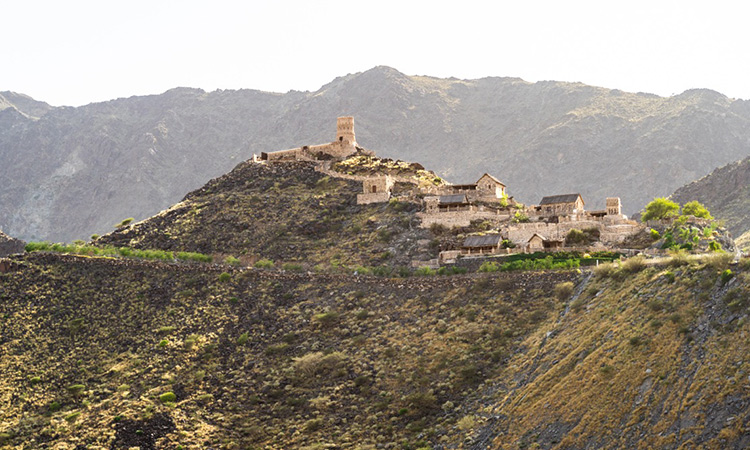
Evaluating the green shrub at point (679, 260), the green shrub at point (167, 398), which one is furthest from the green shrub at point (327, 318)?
the green shrub at point (679, 260)

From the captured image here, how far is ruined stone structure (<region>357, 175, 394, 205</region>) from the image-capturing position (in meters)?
113

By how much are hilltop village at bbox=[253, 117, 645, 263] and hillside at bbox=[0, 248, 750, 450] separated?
12793 millimetres

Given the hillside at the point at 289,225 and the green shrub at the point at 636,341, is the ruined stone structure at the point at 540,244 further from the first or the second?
the green shrub at the point at 636,341

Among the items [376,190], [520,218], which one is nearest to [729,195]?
[376,190]

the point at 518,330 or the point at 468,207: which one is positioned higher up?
the point at 468,207

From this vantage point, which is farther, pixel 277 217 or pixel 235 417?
pixel 277 217

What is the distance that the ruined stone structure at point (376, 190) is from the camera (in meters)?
113

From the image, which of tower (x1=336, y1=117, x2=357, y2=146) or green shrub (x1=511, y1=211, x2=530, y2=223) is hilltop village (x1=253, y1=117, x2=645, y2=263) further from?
tower (x1=336, y1=117, x2=357, y2=146)

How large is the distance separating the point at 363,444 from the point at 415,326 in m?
16.5

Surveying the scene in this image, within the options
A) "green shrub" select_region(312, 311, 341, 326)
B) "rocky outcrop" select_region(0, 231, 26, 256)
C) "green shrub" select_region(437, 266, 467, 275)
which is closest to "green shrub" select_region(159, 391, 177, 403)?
"green shrub" select_region(312, 311, 341, 326)

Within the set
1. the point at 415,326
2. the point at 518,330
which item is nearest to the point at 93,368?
the point at 415,326

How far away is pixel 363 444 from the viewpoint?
6131 cm

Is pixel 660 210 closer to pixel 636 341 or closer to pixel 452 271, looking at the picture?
pixel 452 271

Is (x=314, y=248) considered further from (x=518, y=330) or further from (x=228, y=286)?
(x=518, y=330)
